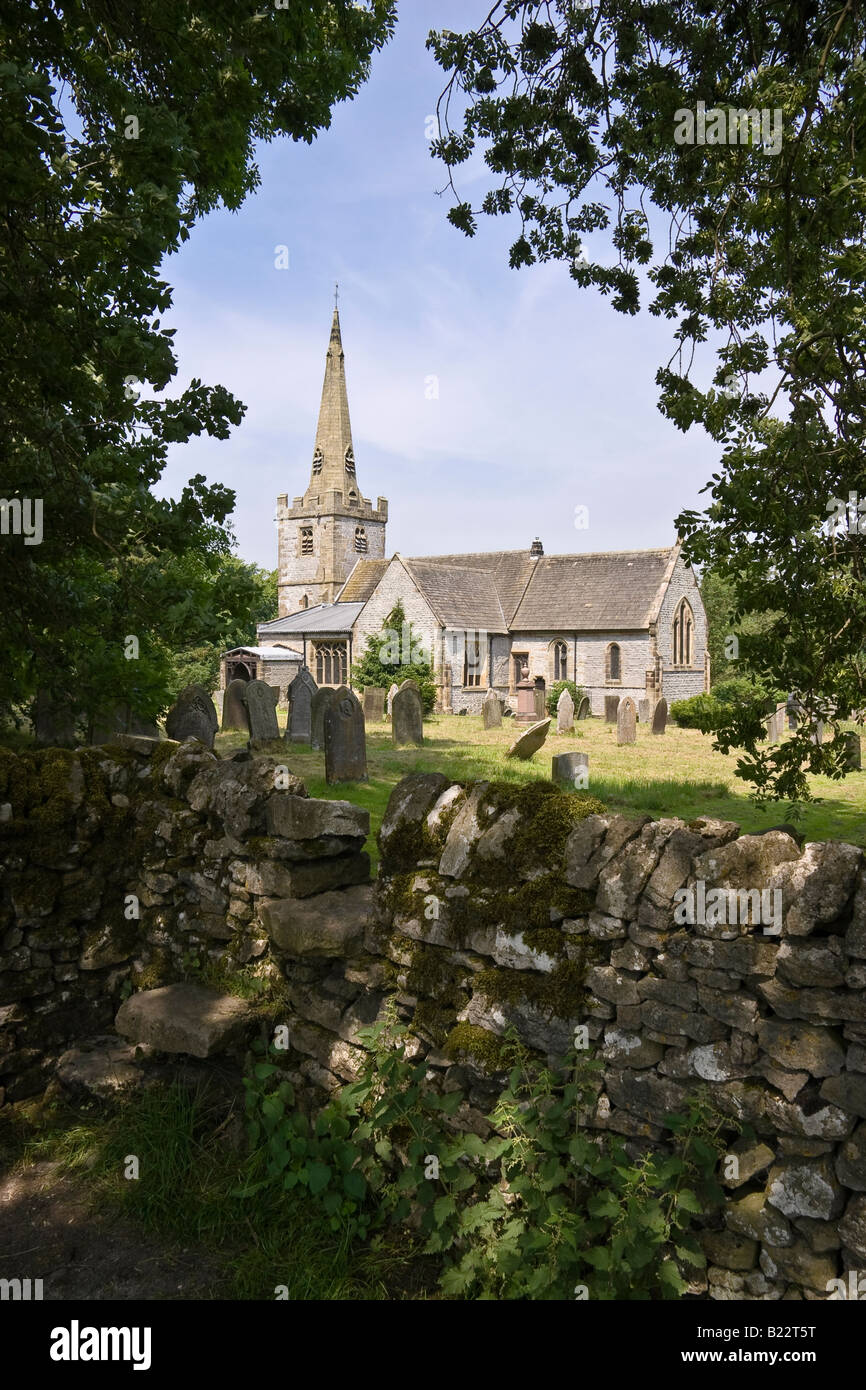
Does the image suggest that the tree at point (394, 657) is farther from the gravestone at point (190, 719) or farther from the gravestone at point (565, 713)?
the gravestone at point (190, 719)

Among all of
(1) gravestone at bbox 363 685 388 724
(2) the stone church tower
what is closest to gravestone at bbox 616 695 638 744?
(1) gravestone at bbox 363 685 388 724

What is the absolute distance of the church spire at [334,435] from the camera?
185ft

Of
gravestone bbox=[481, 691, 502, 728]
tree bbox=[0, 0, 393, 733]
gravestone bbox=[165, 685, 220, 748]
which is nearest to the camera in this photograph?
tree bbox=[0, 0, 393, 733]

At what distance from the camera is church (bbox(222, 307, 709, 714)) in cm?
3741

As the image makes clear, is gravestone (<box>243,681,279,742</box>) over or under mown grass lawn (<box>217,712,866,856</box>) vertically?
over

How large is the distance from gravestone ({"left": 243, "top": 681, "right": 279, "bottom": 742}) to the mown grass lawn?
53 cm

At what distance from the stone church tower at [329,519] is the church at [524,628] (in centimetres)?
1083

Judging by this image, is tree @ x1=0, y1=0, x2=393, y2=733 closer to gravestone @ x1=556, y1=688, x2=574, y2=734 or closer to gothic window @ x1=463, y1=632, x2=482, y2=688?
gravestone @ x1=556, y1=688, x2=574, y2=734

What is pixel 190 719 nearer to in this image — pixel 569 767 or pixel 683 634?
pixel 569 767

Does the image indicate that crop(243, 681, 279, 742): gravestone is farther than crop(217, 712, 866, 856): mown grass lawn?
Yes

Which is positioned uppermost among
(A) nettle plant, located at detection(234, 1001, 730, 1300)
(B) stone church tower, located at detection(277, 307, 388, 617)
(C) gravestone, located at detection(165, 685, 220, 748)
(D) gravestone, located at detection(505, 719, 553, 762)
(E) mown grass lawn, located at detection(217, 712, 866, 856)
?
(B) stone church tower, located at detection(277, 307, 388, 617)

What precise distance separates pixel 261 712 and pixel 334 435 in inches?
1676
